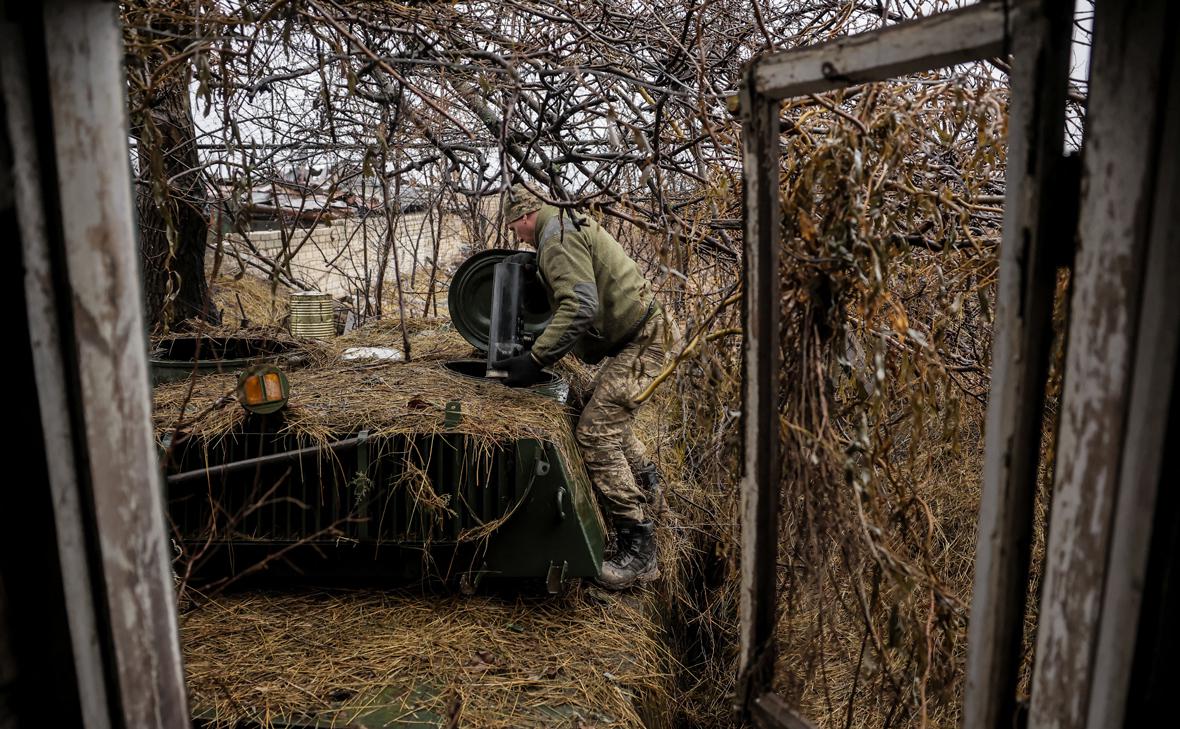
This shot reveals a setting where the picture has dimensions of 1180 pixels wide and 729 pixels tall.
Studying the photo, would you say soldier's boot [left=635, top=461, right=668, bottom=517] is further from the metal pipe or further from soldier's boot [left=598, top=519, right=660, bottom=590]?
the metal pipe

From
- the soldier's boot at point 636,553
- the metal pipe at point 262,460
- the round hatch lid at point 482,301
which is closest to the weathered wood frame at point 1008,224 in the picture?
the metal pipe at point 262,460

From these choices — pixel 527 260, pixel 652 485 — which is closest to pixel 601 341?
pixel 527 260

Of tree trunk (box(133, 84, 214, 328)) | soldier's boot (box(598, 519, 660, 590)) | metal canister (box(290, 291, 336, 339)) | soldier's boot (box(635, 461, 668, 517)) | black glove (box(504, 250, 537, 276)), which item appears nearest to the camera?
black glove (box(504, 250, 537, 276))

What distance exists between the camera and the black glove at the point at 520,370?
4.93m

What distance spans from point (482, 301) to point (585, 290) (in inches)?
30.9

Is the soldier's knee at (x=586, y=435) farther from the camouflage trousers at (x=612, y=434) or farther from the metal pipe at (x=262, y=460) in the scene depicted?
the metal pipe at (x=262, y=460)

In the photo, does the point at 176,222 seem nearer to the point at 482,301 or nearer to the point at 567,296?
the point at 482,301

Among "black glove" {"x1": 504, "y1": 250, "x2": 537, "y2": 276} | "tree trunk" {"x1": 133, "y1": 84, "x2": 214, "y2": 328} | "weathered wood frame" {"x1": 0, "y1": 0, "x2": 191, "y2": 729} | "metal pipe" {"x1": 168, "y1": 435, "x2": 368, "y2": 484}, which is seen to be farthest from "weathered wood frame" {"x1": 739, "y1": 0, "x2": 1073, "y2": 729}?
"tree trunk" {"x1": 133, "y1": 84, "x2": 214, "y2": 328}

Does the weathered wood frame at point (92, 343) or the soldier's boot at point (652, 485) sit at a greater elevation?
the weathered wood frame at point (92, 343)

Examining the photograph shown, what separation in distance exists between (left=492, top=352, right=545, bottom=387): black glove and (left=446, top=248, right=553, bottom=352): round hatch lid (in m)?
0.29

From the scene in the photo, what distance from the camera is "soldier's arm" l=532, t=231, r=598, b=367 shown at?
4828mm

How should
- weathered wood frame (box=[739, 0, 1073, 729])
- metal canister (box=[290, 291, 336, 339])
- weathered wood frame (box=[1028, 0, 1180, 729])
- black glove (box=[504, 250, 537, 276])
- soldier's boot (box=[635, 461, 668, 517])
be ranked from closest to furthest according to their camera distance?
weathered wood frame (box=[1028, 0, 1180, 729])
weathered wood frame (box=[739, 0, 1073, 729])
black glove (box=[504, 250, 537, 276])
soldier's boot (box=[635, 461, 668, 517])
metal canister (box=[290, 291, 336, 339])

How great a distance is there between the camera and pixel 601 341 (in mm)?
5402

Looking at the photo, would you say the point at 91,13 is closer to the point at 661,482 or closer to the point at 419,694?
the point at 419,694
